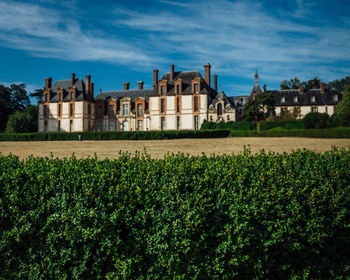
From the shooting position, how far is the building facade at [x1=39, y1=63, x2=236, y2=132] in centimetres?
4284

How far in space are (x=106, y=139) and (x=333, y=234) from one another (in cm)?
2673

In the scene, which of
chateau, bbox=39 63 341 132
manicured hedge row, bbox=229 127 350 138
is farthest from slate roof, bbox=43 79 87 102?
manicured hedge row, bbox=229 127 350 138

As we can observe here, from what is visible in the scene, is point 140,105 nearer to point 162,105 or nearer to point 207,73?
point 162,105

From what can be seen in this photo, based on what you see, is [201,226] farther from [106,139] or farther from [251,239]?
[106,139]

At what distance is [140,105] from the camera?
156 feet

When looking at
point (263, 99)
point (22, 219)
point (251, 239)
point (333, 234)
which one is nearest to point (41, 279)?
point (22, 219)

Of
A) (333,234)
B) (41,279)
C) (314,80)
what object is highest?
(314,80)

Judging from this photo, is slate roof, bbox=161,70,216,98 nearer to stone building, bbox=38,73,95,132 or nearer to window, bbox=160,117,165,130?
window, bbox=160,117,165,130

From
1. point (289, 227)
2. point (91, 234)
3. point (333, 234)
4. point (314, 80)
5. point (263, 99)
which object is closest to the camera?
point (91, 234)

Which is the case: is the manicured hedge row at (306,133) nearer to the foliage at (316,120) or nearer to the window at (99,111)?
the foliage at (316,120)

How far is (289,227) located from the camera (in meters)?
3.36

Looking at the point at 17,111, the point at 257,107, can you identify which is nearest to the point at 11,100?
the point at 17,111

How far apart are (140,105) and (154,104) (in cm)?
357

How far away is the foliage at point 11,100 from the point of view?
58531 mm
